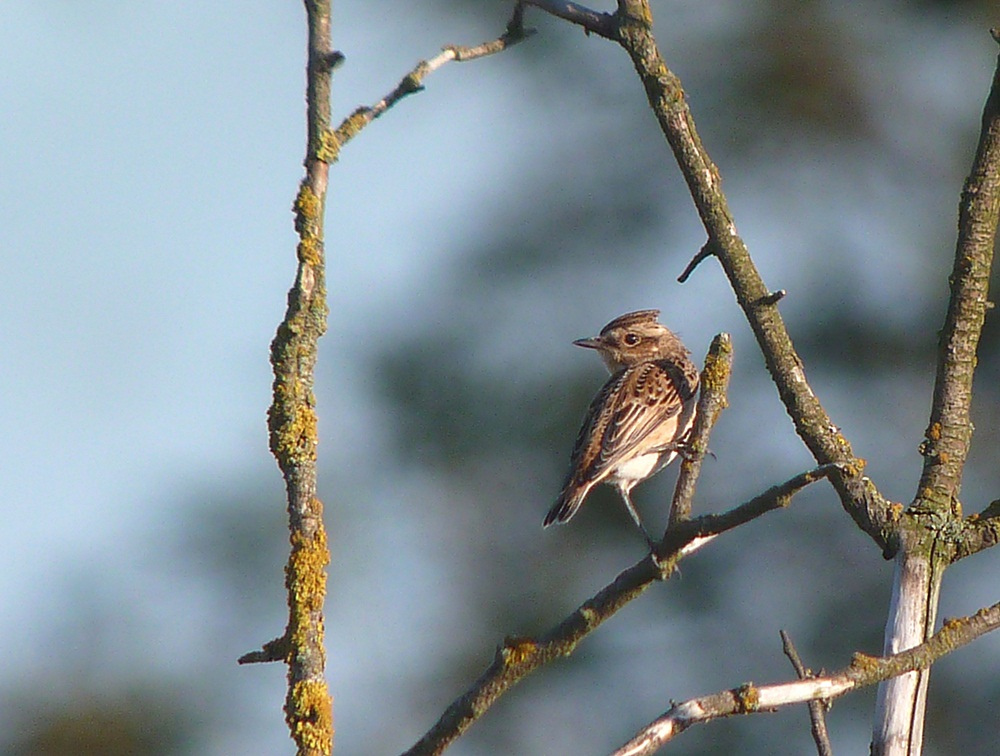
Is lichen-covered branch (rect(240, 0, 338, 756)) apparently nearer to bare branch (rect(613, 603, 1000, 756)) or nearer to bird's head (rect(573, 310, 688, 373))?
bare branch (rect(613, 603, 1000, 756))

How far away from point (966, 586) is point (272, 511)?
21.3ft

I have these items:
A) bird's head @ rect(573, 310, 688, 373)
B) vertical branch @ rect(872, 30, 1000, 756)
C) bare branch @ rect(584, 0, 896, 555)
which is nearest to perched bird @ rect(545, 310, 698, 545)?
bird's head @ rect(573, 310, 688, 373)

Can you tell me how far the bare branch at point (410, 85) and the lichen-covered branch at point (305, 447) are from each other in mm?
55

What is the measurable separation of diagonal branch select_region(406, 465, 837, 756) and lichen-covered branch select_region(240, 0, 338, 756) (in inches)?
11.7

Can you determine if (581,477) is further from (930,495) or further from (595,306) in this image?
(595,306)

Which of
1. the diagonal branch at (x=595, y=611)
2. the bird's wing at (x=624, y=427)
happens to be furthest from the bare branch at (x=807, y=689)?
the bird's wing at (x=624, y=427)

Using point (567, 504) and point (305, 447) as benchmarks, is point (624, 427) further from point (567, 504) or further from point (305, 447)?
point (305, 447)

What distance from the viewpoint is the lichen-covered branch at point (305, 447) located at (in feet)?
11.5

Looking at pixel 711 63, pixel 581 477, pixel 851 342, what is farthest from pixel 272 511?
pixel 581 477

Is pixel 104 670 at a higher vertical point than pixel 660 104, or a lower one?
higher

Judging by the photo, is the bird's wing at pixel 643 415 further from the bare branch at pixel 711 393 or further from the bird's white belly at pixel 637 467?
the bare branch at pixel 711 393

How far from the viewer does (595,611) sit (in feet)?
11.7

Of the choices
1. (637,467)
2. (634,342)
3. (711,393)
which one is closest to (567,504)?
A: (637,467)

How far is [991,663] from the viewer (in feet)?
47.1
